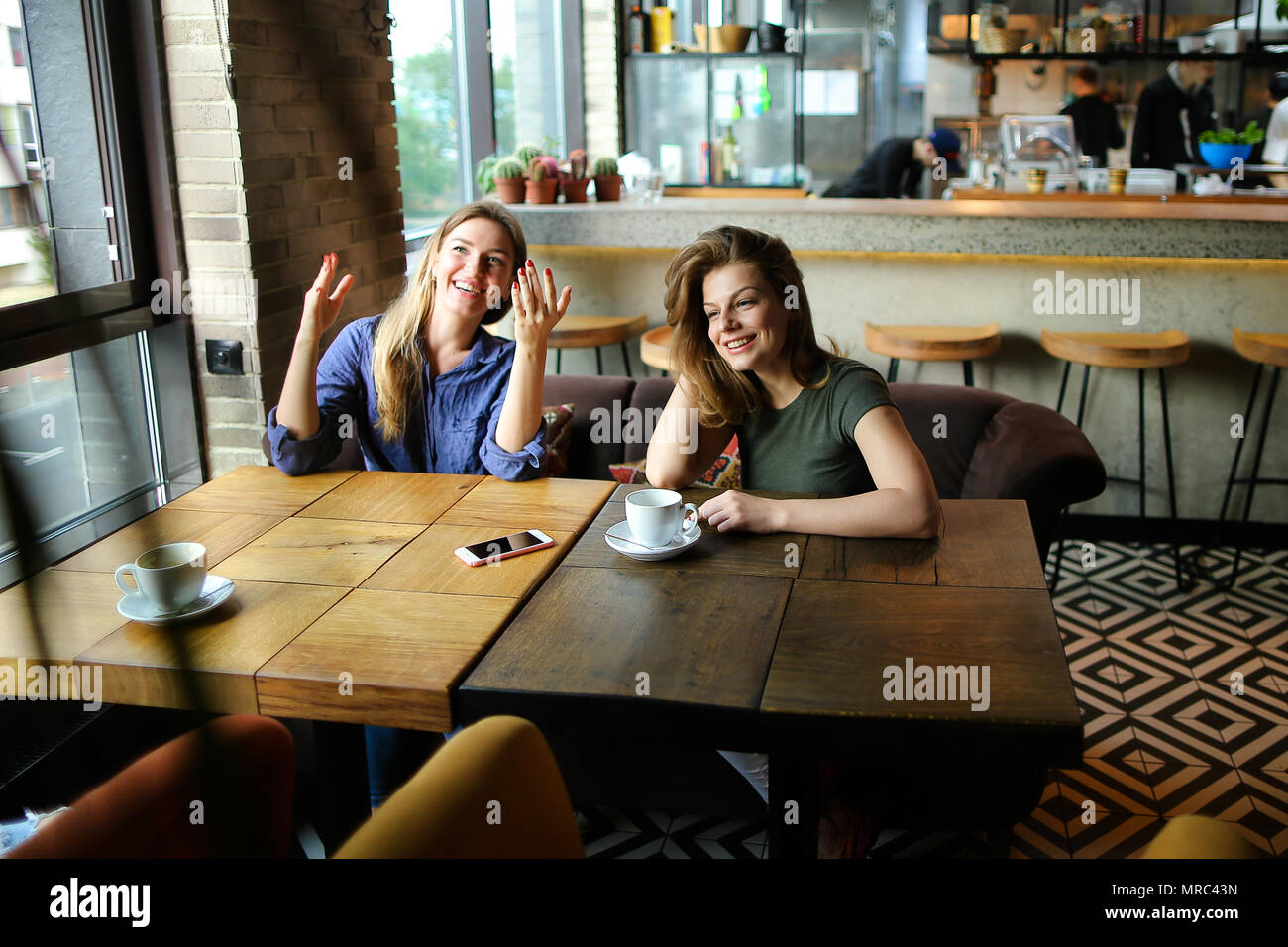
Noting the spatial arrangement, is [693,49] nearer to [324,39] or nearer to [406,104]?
[406,104]

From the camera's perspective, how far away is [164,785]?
110cm

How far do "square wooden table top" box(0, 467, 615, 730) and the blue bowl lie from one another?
17.1ft

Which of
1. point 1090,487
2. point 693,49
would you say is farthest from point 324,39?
point 693,49

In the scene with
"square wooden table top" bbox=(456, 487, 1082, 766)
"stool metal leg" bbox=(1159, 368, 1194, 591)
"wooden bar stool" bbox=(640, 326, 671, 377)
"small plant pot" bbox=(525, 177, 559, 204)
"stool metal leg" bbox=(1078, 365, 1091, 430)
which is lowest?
"stool metal leg" bbox=(1159, 368, 1194, 591)

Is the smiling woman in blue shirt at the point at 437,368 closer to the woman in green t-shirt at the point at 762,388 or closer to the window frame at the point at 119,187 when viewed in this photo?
the woman in green t-shirt at the point at 762,388

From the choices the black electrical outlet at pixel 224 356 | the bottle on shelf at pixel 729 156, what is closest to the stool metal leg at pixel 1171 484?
the black electrical outlet at pixel 224 356

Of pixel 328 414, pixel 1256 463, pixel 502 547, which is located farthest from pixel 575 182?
pixel 502 547

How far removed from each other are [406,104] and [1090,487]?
3.08m

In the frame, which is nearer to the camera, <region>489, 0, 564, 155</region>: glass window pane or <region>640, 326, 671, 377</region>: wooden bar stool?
<region>640, 326, 671, 377</region>: wooden bar stool

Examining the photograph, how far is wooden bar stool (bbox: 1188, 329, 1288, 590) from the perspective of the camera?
3.31m

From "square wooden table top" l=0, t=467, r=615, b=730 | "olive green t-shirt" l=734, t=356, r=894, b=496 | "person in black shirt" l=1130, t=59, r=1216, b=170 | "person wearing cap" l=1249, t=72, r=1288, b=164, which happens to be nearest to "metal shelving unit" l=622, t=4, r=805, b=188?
"person in black shirt" l=1130, t=59, r=1216, b=170

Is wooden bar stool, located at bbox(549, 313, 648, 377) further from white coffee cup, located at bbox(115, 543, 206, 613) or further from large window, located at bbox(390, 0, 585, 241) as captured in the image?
white coffee cup, located at bbox(115, 543, 206, 613)

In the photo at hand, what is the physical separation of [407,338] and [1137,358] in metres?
2.28

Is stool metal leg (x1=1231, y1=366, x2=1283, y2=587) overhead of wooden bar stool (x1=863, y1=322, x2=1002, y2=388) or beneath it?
beneath
